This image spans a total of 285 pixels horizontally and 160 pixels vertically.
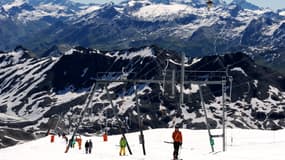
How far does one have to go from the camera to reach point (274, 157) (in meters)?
38.3

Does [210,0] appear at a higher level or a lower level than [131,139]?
higher

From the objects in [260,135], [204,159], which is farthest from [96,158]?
[260,135]

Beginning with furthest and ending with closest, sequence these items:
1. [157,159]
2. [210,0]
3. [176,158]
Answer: [210,0], [157,159], [176,158]

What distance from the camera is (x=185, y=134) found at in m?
94.0

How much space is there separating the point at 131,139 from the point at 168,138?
6563mm

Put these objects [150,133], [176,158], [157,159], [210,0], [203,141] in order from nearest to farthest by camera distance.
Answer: [176,158]
[157,159]
[210,0]
[203,141]
[150,133]

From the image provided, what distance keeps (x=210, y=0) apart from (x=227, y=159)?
1698 cm

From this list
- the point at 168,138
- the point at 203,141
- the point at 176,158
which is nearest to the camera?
the point at 176,158

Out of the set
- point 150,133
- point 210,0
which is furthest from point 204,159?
point 150,133

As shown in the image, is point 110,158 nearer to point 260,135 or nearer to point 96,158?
point 96,158

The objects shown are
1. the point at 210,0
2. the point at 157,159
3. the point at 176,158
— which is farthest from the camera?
the point at 210,0

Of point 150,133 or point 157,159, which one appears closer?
point 157,159

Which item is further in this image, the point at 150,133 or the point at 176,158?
the point at 150,133

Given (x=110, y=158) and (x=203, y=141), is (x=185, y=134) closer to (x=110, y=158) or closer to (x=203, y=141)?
(x=203, y=141)
